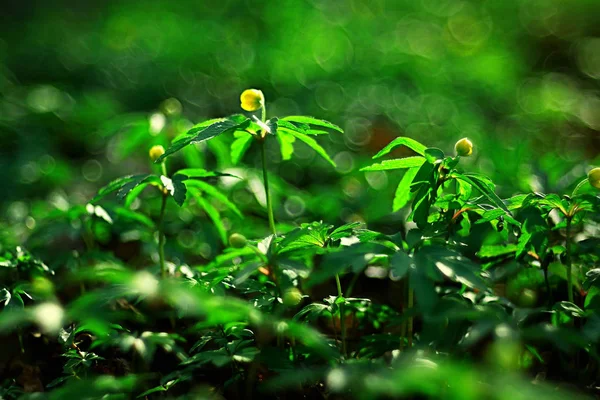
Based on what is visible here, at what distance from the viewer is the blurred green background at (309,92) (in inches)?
99.7

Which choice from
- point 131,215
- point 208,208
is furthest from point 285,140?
point 131,215

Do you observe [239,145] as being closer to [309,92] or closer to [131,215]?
[131,215]

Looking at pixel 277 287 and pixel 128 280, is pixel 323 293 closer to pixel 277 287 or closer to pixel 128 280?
pixel 277 287

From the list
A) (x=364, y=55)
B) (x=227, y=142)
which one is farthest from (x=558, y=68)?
(x=227, y=142)

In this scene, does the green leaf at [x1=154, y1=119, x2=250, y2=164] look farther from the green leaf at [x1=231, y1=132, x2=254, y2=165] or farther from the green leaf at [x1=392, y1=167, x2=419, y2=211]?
the green leaf at [x1=392, y1=167, x2=419, y2=211]

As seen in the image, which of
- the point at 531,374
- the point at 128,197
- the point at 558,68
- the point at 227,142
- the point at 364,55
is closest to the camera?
the point at 531,374

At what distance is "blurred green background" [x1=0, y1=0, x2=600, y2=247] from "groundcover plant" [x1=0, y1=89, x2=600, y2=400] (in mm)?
403

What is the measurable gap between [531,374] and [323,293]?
2.85 ft

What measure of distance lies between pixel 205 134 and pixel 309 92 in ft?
8.62

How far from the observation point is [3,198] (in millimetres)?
2861

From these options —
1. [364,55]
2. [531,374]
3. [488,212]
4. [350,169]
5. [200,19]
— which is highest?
[200,19]

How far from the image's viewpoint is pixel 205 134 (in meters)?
1.40

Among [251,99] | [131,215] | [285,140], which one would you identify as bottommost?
[131,215]

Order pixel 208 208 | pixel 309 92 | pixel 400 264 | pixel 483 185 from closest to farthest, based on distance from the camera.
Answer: pixel 400 264 → pixel 483 185 → pixel 208 208 → pixel 309 92
